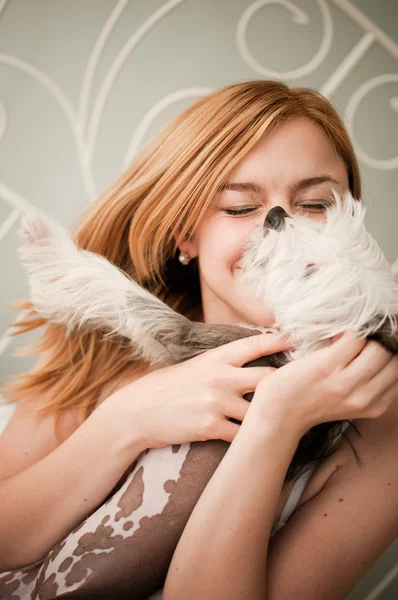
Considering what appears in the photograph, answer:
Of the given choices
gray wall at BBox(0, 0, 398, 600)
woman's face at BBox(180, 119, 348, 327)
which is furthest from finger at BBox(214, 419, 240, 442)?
gray wall at BBox(0, 0, 398, 600)

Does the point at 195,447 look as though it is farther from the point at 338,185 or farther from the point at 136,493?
the point at 338,185

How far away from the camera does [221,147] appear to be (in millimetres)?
896

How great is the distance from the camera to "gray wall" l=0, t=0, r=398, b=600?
4.37 ft

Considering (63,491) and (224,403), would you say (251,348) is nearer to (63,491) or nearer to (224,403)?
(224,403)

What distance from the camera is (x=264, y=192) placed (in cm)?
85

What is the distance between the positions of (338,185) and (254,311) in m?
0.30

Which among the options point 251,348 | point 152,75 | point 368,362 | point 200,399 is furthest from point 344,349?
point 152,75

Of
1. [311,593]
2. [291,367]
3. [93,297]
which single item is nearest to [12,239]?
[93,297]

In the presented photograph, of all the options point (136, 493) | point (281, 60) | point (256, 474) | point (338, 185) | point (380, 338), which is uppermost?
point (281, 60)

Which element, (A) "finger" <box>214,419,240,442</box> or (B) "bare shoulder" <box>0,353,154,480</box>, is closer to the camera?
(A) "finger" <box>214,419,240,442</box>

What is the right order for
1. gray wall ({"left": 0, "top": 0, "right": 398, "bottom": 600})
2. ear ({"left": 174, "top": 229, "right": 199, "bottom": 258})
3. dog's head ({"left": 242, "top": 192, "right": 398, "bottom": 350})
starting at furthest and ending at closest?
gray wall ({"left": 0, "top": 0, "right": 398, "bottom": 600}) < ear ({"left": 174, "top": 229, "right": 199, "bottom": 258}) < dog's head ({"left": 242, "top": 192, "right": 398, "bottom": 350})

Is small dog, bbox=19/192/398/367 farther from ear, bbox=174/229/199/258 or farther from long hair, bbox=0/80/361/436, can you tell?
ear, bbox=174/229/199/258

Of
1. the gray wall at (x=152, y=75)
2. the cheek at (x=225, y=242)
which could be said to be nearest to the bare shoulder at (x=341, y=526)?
the cheek at (x=225, y=242)

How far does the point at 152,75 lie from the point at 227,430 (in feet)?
3.76
